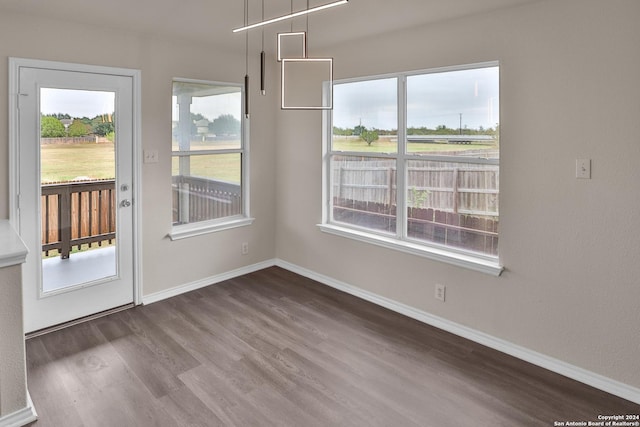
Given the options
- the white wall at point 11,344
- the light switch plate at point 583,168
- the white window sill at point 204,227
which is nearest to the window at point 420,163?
the light switch plate at point 583,168

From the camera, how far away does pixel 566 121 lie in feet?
9.05

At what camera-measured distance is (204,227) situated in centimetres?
444

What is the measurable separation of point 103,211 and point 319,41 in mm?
2489

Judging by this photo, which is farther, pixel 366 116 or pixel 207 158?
pixel 207 158

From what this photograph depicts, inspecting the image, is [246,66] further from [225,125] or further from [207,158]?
[207,158]

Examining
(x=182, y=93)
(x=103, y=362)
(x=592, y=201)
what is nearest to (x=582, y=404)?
(x=592, y=201)

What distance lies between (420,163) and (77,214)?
295cm

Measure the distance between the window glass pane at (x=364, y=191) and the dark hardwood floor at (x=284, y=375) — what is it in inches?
34.5

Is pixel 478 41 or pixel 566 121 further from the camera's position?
pixel 478 41

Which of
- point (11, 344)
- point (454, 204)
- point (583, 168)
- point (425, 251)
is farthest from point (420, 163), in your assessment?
point (11, 344)

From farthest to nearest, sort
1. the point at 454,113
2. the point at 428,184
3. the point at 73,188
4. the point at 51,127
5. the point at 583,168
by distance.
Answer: the point at 428,184 < the point at 73,188 < the point at 454,113 < the point at 51,127 < the point at 583,168

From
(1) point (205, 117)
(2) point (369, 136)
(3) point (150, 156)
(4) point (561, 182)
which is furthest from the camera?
(1) point (205, 117)

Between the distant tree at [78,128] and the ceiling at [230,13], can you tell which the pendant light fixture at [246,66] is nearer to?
the ceiling at [230,13]

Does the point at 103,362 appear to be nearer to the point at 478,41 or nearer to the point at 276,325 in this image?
the point at 276,325
